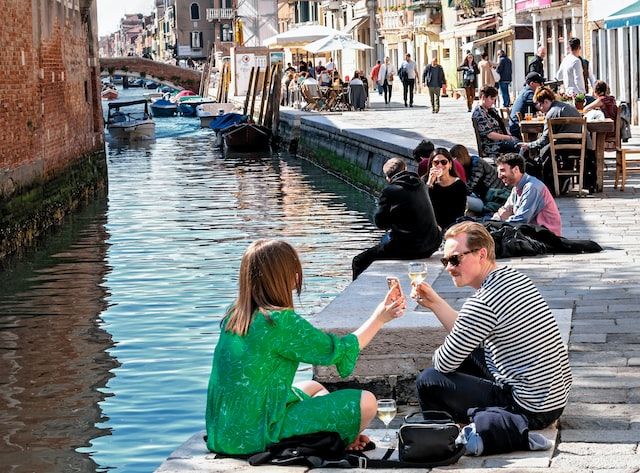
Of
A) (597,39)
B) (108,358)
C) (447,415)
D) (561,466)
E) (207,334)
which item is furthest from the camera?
(597,39)

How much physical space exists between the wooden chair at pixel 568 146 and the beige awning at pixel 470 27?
116ft

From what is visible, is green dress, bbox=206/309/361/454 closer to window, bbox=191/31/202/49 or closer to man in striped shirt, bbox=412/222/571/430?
man in striped shirt, bbox=412/222/571/430

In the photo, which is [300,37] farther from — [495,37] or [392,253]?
[392,253]

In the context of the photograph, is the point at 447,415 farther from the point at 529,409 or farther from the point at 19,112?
the point at 19,112

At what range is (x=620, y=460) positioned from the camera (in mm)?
5871

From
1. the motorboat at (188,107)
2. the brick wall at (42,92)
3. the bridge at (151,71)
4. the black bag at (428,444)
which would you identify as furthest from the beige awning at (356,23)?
the black bag at (428,444)

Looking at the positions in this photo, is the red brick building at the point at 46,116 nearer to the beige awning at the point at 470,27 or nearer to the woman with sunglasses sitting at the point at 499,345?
the woman with sunglasses sitting at the point at 499,345

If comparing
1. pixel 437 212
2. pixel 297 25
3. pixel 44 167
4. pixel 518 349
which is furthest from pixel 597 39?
pixel 297 25

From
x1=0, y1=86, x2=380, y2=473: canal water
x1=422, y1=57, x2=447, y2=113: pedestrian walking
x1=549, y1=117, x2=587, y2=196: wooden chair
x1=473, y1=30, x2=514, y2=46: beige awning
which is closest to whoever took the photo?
x1=0, y1=86, x2=380, y2=473: canal water

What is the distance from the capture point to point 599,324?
871cm

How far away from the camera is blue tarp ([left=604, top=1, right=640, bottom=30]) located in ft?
74.5

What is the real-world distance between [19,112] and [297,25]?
78.6 meters

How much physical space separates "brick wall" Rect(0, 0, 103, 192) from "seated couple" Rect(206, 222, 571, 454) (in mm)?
12005

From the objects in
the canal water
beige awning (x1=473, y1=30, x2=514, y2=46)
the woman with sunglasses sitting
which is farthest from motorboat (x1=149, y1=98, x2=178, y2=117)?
the woman with sunglasses sitting
